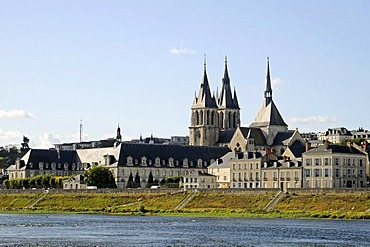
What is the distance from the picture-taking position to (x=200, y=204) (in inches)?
4537

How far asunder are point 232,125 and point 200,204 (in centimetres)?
7939

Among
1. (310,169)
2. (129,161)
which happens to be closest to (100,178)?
(129,161)

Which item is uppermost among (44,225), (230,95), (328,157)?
(230,95)

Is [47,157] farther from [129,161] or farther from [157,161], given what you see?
[157,161]

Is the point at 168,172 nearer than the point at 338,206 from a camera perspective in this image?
No

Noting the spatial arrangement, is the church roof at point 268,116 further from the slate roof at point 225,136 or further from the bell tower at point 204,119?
the bell tower at point 204,119

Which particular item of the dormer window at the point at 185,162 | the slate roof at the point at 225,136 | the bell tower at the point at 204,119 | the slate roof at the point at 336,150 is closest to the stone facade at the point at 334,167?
the slate roof at the point at 336,150

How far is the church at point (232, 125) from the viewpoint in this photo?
172 metres

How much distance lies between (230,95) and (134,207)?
79.9 m

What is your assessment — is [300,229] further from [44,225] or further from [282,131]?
[282,131]

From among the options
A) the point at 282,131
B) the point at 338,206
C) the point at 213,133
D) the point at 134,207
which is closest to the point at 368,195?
the point at 338,206

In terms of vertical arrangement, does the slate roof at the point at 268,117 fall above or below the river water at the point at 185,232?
above

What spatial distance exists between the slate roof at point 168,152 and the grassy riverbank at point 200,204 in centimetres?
2740

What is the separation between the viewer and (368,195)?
10112 cm
